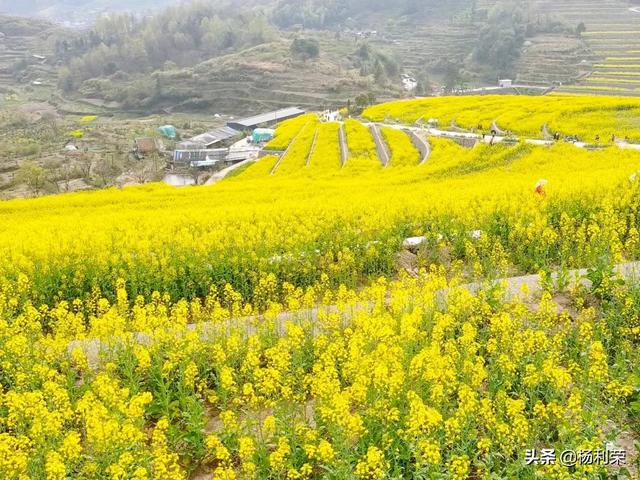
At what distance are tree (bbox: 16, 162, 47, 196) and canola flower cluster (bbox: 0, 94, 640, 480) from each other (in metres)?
31.3

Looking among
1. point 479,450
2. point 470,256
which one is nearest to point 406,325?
point 479,450

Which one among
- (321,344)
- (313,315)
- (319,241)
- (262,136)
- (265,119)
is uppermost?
(321,344)

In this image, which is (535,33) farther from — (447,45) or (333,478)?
(333,478)

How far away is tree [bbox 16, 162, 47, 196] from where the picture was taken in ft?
138

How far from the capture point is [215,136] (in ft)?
217

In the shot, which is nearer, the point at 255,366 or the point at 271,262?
the point at 255,366

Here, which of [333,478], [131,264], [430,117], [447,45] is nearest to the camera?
[333,478]

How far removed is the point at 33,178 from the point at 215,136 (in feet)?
86.0

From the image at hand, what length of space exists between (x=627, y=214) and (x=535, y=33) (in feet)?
323

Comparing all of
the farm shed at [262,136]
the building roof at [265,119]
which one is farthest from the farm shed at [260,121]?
the farm shed at [262,136]

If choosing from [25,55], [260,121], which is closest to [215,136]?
[260,121]

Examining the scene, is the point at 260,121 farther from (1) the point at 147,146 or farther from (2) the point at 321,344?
(2) the point at 321,344

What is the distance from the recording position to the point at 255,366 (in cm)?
638

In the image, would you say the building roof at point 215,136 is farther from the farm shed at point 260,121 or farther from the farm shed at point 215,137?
the farm shed at point 260,121
